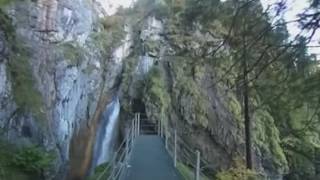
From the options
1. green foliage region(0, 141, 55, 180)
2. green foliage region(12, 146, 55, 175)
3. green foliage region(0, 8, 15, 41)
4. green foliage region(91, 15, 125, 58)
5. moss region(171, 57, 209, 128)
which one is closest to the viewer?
green foliage region(0, 141, 55, 180)

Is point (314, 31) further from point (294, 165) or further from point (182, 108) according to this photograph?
point (294, 165)

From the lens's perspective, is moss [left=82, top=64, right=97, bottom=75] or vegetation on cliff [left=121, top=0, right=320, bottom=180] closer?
vegetation on cliff [left=121, top=0, right=320, bottom=180]

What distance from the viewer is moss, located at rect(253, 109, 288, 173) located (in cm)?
1859

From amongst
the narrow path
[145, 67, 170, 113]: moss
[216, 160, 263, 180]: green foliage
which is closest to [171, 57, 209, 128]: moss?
[145, 67, 170, 113]: moss

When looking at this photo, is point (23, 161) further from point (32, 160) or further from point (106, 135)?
point (106, 135)

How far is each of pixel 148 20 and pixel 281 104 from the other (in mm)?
15765

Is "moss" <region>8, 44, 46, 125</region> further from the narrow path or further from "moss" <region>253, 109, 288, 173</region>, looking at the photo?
"moss" <region>253, 109, 288, 173</region>

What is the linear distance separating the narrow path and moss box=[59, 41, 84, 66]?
409 centimetres

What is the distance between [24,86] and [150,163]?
175 inches

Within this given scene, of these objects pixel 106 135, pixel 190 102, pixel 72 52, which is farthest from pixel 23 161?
pixel 190 102

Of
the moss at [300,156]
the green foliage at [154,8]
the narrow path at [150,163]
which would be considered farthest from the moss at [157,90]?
the moss at [300,156]

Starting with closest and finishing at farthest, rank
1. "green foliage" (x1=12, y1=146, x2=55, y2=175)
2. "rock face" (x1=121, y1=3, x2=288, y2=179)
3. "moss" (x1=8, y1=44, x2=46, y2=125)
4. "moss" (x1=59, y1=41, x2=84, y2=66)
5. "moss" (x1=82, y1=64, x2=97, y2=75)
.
A: 1. "green foliage" (x1=12, y1=146, x2=55, y2=175)
2. "moss" (x1=8, y1=44, x2=46, y2=125)
3. "moss" (x1=59, y1=41, x2=84, y2=66)
4. "rock face" (x1=121, y1=3, x2=288, y2=179)
5. "moss" (x1=82, y1=64, x2=97, y2=75)

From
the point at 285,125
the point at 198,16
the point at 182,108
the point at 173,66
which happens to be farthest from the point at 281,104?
the point at 285,125

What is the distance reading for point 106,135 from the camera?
16656 millimetres
